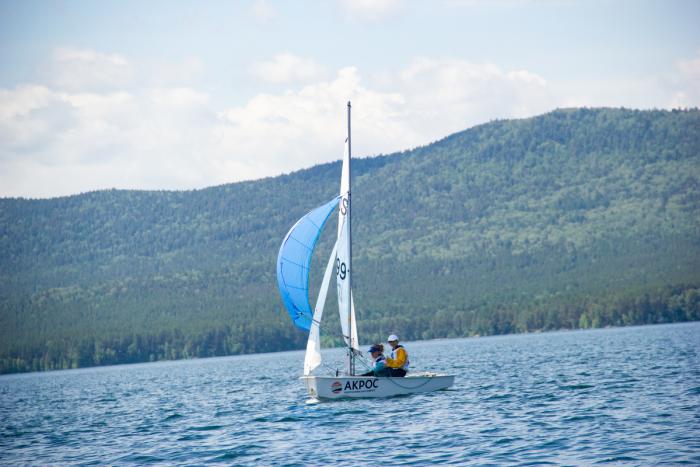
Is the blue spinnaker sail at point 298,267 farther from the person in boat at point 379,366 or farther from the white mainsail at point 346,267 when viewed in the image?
the person in boat at point 379,366

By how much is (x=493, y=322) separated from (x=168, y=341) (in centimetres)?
5175

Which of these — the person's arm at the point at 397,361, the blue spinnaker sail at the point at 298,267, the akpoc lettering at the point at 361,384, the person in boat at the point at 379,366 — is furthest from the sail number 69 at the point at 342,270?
the akpoc lettering at the point at 361,384

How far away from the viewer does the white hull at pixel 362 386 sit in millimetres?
41438

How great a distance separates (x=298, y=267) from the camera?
133 feet

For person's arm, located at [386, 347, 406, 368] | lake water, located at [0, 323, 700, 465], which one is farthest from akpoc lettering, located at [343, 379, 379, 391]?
person's arm, located at [386, 347, 406, 368]

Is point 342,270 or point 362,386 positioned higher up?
point 342,270

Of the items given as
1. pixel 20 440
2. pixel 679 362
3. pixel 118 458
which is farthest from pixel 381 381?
pixel 679 362

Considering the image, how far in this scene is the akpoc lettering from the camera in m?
41.6

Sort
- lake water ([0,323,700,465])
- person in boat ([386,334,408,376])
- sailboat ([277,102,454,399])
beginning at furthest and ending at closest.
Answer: person in boat ([386,334,408,376]) < sailboat ([277,102,454,399]) < lake water ([0,323,700,465])

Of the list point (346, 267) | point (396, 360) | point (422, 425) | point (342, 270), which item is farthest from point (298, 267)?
point (422, 425)

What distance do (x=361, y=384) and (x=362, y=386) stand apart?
0.14 meters

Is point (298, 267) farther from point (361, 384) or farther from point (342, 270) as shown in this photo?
point (361, 384)

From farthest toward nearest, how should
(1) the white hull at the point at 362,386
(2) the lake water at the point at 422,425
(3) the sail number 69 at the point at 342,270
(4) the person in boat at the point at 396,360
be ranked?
(4) the person in boat at the point at 396,360 < (3) the sail number 69 at the point at 342,270 < (1) the white hull at the point at 362,386 < (2) the lake water at the point at 422,425

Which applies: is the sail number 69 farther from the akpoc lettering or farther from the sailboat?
the akpoc lettering
